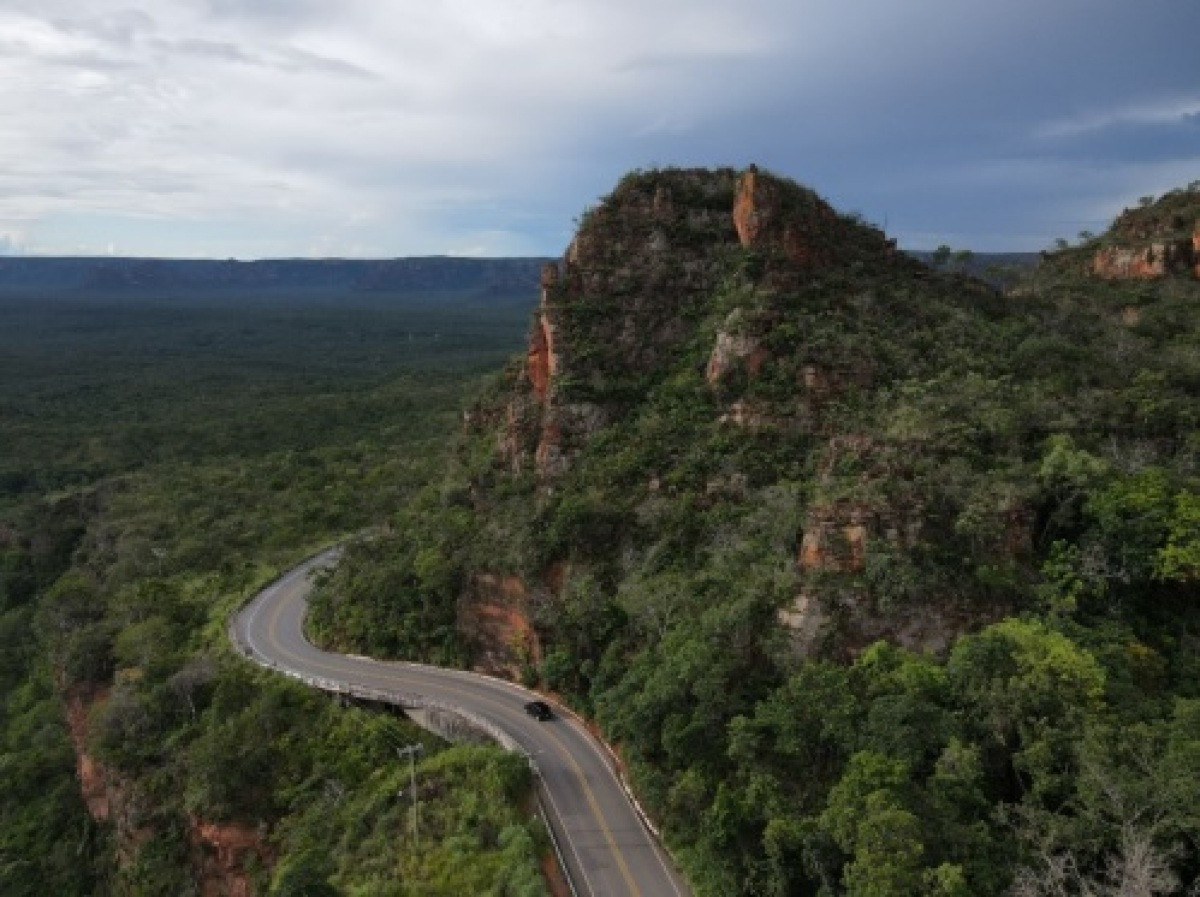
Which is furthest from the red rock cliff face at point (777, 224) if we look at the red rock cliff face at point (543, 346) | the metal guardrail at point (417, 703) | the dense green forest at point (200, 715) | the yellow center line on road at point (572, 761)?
the dense green forest at point (200, 715)

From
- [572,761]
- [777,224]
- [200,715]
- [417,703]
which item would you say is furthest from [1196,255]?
[200,715]

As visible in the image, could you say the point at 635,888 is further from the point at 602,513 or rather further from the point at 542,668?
the point at 602,513

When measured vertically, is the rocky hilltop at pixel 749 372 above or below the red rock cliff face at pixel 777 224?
below

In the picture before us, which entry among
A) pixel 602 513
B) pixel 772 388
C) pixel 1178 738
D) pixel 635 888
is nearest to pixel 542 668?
pixel 602 513

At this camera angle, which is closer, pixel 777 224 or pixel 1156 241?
pixel 777 224

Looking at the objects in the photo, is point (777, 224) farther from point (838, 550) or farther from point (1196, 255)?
point (1196, 255)

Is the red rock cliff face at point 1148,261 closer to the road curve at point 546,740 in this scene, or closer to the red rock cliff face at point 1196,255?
the red rock cliff face at point 1196,255

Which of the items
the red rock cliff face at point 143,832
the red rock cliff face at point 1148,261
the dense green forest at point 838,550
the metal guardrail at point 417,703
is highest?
the red rock cliff face at point 1148,261
